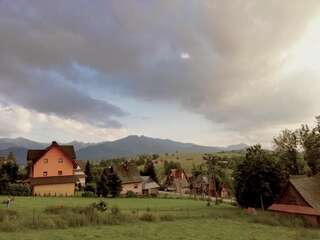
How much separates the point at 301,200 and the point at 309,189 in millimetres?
2220

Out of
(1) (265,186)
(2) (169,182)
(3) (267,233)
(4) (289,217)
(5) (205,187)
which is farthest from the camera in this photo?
(2) (169,182)

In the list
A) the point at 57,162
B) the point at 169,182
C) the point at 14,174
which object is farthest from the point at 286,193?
the point at 169,182

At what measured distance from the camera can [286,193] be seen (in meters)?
43.8

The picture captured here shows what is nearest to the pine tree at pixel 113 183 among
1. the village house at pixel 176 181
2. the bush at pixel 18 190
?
the bush at pixel 18 190

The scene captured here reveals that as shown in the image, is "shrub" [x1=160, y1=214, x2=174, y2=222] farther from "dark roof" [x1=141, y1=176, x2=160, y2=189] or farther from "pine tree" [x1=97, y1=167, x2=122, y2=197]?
"dark roof" [x1=141, y1=176, x2=160, y2=189]

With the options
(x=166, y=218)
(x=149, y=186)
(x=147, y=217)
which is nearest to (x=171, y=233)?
(x=147, y=217)

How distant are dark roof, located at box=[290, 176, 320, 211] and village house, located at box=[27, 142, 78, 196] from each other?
1488 inches

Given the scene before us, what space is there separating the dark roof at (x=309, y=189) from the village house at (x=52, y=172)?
3780 cm

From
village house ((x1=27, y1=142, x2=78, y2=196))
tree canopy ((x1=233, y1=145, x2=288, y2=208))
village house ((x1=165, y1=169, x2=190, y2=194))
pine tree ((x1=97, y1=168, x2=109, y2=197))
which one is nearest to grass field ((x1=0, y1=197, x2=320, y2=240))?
tree canopy ((x1=233, y1=145, x2=288, y2=208))

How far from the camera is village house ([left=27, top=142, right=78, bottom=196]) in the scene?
2432 inches

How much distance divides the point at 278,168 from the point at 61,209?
29.9m

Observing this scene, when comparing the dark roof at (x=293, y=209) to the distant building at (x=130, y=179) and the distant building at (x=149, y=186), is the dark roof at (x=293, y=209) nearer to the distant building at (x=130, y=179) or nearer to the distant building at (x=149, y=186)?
the distant building at (x=130, y=179)

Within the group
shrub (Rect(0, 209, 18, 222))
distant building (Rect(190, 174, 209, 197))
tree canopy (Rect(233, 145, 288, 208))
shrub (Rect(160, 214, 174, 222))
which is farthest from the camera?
distant building (Rect(190, 174, 209, 197))

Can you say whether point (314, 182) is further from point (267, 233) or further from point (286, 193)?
point (267, 233)
